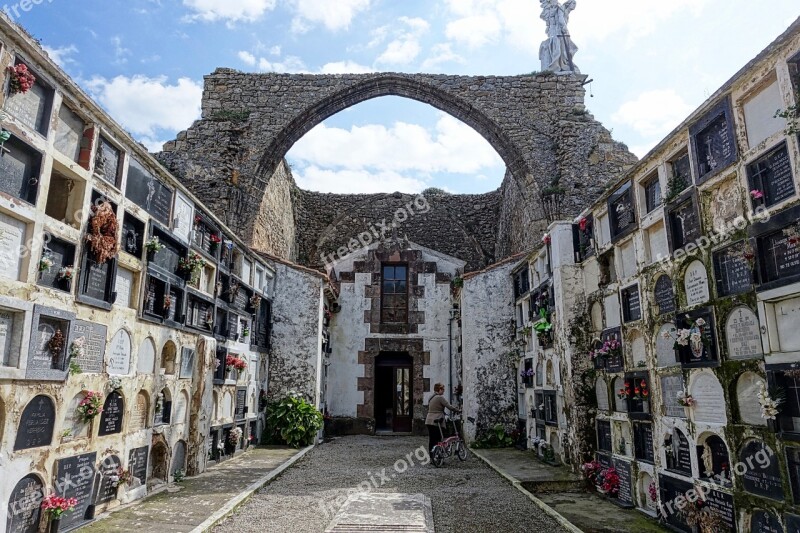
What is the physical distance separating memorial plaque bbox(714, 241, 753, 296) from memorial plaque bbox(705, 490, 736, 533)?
5.55ft

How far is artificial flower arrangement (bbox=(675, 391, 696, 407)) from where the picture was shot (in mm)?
4992

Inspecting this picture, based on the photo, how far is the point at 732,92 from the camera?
4574 mm

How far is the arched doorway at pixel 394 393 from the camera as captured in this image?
1570 centimetres

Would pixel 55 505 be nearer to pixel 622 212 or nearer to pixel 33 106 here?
pixel 33 106

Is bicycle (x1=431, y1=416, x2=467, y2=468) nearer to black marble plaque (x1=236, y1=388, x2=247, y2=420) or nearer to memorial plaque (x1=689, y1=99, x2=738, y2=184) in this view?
black marble plaque (x1=236, y1=388, x2=247, y2=420)

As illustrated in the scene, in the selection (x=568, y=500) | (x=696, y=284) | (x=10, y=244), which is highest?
(x=10, y=244)

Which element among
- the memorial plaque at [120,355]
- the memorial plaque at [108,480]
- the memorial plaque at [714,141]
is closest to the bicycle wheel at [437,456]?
the memorial plaque at [108,480]

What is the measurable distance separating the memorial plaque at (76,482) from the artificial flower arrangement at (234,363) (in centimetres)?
→ 411

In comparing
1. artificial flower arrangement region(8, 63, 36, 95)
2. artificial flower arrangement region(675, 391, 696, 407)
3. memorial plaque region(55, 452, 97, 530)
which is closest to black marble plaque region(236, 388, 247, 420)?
memorial plaque region(55, 452, 97, 530)

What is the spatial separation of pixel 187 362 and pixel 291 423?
4.48m

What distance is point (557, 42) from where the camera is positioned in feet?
53.2

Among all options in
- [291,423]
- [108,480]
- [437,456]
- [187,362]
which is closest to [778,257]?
[108,480]

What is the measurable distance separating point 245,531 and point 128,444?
5.95 ft
